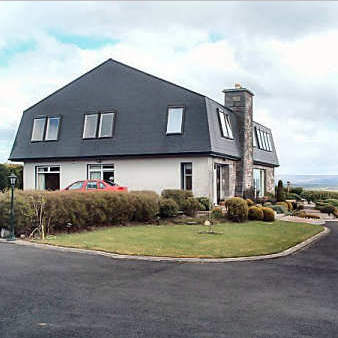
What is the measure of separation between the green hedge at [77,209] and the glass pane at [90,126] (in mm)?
9546

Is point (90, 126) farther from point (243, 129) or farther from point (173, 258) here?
point (173, 258)

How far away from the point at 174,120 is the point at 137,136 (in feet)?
7.11

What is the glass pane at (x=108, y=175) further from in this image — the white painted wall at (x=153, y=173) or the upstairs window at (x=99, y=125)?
the upstairs window at (x=99, y=125)

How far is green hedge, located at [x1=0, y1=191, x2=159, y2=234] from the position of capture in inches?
577

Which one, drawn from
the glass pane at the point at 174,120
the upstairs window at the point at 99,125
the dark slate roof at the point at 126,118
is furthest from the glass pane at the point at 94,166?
the glass pane at the point at 174,120

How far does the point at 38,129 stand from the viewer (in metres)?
29.0

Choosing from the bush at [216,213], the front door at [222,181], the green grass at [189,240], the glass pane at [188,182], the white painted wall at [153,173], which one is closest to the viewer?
the green grass at [189,240]

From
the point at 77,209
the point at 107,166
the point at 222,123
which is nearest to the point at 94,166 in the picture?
the point at 107,166

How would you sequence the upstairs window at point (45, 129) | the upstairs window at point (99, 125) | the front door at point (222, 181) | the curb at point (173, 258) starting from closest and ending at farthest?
the curb at point (173, 258) < the front door at point (222, 181) < the upstairs window at point (99, 125) < the upstairs window at point (45, 129)

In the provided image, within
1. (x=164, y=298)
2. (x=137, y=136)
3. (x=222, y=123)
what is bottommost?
(x=164, y=298)

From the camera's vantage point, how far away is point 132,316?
6.40 metres

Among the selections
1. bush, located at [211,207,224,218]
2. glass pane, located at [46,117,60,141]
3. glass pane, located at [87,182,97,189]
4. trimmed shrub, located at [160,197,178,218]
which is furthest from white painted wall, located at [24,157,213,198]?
trimmed shrub, located at [160,197,178,218]

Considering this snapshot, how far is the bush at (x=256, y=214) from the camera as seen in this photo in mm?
20219

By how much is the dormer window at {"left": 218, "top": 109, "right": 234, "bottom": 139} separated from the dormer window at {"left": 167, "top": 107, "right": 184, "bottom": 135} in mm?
2225
